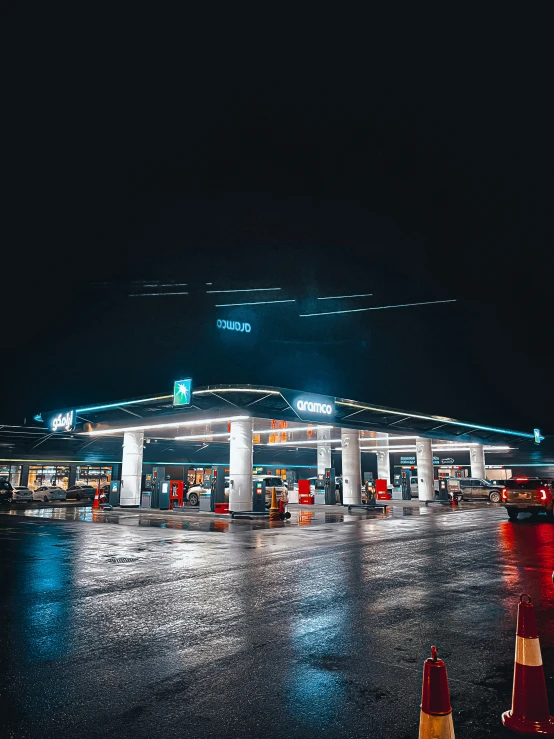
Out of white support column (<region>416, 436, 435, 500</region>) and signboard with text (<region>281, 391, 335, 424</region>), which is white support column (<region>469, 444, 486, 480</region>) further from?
signboard with text (<region>281, 391, 335, 424</region>)

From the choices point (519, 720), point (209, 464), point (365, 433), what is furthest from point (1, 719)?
point (209, 464)

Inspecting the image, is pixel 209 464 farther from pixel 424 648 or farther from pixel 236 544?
pixel 424 648

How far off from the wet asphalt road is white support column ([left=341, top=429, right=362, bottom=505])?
25197 millimetres

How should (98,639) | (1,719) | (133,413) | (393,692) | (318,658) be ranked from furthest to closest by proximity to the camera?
1. (133,413)
2. (98,639)
3. (318,658)
4. (393,692)
5. (1,719)

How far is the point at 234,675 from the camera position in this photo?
487cm

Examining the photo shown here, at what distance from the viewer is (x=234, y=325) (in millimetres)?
35406

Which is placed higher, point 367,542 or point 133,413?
point 133,413

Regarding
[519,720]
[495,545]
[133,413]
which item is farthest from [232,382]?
[519,720]

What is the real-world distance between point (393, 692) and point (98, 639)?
3.51 metres

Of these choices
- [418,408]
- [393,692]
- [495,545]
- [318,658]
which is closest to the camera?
[393,692]

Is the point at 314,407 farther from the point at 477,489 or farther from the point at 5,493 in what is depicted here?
the point at 477,489

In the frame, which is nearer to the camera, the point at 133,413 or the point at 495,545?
the point at 495,545

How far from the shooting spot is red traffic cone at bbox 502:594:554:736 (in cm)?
362

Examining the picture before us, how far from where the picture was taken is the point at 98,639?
602 cm
